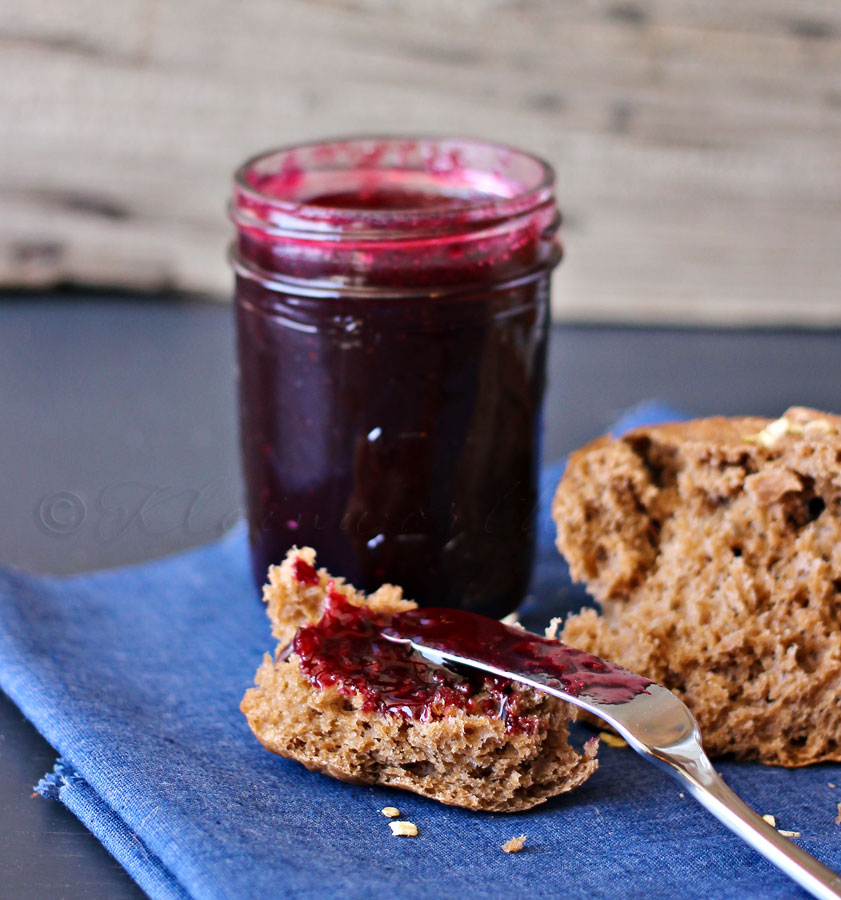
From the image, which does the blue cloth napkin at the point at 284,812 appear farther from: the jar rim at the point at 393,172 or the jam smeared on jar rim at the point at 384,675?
the jar rim at the point at 393,172

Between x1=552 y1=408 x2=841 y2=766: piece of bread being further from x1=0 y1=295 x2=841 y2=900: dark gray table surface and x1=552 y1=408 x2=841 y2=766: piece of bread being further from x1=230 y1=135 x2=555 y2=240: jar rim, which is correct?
x1=0 y1=295 x2=841 y2=900: dark gray table surface

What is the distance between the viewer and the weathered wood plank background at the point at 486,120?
3.11m

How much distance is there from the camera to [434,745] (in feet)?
4.66

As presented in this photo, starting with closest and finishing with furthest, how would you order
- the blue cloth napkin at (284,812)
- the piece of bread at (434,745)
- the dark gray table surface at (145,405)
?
the blue cloth napkin at (284,812), the piece of bread at (434,745), the dark gray table surface at (145,405)

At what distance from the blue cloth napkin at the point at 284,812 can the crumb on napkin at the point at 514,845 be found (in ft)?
0.03

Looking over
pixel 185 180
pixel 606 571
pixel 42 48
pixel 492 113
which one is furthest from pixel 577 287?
pixel 606 571

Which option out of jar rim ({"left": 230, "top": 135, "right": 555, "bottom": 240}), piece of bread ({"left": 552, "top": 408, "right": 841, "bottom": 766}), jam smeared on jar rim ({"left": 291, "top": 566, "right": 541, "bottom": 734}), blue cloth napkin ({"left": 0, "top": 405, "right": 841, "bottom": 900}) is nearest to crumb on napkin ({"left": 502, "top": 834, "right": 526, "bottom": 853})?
blue cloth napkin ({"left": 0, "top": 405, "right": 841, "bottom": 900})

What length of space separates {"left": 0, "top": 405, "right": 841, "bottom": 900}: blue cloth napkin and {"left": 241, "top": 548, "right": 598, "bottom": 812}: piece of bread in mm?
29

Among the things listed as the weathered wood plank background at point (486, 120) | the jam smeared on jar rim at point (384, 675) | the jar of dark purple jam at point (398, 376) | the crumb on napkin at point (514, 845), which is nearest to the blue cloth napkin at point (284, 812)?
the crumb on napkin at point (514, 845)

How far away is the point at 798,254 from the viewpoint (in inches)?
137

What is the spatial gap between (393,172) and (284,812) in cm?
111

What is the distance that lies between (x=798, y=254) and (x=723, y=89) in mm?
579

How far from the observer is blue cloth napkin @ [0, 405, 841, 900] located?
1298 millimetres

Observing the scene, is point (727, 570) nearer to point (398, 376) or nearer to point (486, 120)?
point (398, 376)
